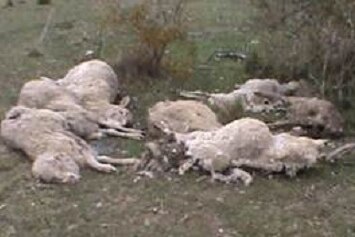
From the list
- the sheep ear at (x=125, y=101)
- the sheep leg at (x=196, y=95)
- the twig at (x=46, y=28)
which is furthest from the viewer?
the twig at (x=46, y=28)

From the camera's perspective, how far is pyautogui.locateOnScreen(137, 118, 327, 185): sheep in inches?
309

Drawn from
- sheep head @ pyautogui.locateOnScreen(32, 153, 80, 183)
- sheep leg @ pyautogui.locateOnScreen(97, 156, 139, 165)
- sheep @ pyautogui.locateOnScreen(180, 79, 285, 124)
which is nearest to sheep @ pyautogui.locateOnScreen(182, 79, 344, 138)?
sheep @ pyautogui.locateOnScreen(180, 79, 285, 124)

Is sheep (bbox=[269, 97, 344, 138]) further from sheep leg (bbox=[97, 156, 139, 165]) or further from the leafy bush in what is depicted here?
the leafy bush

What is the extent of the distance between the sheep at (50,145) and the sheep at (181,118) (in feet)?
2.18

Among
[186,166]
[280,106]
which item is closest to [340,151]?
[186,166]

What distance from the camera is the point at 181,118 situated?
29.0 feet

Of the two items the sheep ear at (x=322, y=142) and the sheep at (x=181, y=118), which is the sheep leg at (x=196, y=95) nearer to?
the sheep at (x=181, y=118)

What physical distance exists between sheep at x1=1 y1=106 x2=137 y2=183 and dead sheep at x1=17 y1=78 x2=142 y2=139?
0.76ft

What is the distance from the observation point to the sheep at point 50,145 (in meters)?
7.88

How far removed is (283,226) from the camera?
705 cm

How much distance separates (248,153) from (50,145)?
1.79 meters

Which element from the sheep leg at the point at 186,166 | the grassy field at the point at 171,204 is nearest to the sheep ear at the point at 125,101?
the grassy field at the point at 171,204

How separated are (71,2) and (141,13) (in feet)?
22.5

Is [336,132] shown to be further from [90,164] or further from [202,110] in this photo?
[90,164]
